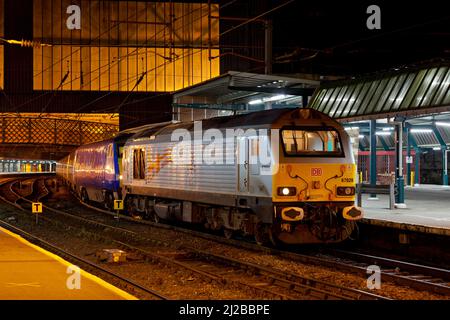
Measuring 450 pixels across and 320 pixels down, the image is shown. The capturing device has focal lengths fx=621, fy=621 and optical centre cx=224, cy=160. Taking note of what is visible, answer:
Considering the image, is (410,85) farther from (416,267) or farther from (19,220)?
(19,220)

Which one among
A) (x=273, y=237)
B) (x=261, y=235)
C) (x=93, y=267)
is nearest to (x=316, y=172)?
(x=273, y=237)

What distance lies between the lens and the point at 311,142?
14.8 m

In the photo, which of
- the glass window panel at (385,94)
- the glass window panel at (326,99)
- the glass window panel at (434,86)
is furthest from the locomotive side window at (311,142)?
the glass window panel at (326,99)

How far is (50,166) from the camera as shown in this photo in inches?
3442

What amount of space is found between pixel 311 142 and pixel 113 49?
44726mm

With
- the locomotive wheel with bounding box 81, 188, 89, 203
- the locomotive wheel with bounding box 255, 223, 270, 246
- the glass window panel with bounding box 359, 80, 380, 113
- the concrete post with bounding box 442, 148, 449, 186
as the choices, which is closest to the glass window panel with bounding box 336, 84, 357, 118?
the glass window panel with bounding box 359, 80, 380, 113

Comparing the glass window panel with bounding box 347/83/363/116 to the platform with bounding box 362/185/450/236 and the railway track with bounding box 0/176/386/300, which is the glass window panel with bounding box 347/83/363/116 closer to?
the platform with bounding box 362/185/450/236

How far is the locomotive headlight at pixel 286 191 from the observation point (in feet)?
46.5

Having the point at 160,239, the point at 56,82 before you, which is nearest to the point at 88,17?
the point at 56,82

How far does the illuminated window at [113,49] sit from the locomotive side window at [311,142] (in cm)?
→ 4200

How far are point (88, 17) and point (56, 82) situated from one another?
6812mm

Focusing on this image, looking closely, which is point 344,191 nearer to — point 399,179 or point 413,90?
point 413,90

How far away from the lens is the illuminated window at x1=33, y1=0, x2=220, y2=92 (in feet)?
184

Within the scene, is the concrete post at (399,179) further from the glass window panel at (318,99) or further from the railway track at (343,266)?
the railway track at (343,266)
